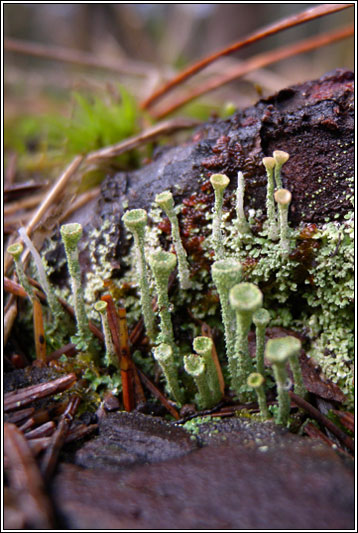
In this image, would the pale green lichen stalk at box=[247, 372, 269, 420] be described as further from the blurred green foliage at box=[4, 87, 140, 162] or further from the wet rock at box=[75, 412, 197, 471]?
the blurred green foliage at box=[4, 87, 140, 162]

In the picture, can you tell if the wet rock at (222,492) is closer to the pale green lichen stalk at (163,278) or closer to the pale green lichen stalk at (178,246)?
the pale green lichen stalk at (163,278)

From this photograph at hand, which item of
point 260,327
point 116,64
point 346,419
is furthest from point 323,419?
point 116,64

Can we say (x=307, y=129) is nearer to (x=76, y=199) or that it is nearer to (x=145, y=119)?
(x=76, y=199)

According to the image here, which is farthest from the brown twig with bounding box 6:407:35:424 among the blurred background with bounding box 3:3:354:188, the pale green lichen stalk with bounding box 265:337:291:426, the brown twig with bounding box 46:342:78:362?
the blurred background with bounding box 3:3:354:188

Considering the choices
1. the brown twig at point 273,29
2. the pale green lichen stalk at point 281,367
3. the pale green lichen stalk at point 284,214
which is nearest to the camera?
the pale green lichen stalk at point 281,367

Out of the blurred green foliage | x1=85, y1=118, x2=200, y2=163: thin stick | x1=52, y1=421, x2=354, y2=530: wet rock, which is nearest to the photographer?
x1=52, y1=421, x2=354, y2=530: wet rock

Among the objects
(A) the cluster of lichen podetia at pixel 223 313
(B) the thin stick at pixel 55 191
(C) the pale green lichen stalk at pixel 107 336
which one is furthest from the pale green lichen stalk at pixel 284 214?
(B) the thin stick at pixel 55 191
